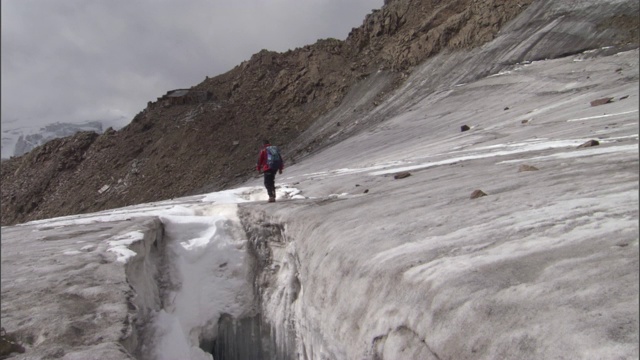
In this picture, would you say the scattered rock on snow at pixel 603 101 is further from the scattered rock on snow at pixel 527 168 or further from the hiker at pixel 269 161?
the hiker at pixel 269 161

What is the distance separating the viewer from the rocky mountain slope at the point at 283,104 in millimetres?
21891

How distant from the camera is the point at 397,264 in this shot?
413cm

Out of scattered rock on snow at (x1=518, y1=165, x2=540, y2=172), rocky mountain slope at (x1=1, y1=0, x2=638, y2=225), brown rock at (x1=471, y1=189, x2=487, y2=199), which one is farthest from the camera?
rocky mountain slope at (x1=1, y1=0, x2=638, y2=225)

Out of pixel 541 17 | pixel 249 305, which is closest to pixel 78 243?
pixel 249 305

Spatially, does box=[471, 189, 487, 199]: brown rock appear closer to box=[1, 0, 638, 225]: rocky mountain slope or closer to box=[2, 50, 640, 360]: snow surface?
box=[2, 50, 640, 360]: snow surface

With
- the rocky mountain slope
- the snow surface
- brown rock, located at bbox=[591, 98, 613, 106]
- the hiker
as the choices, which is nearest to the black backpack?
the hiker

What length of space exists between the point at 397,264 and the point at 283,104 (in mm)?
32696

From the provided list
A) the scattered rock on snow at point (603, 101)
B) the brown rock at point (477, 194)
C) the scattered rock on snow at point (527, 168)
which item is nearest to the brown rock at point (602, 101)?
the scattered rock on snow at point (603, 101)

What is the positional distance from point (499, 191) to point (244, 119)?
32.0 metres

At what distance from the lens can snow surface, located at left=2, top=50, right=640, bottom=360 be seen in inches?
116

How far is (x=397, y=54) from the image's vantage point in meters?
30.5

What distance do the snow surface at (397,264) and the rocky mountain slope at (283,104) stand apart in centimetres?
1163

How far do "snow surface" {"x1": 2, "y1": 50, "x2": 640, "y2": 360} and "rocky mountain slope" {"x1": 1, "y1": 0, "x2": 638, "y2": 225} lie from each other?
11629mm

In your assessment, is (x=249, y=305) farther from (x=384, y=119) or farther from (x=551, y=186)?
(x=384, y=119)
